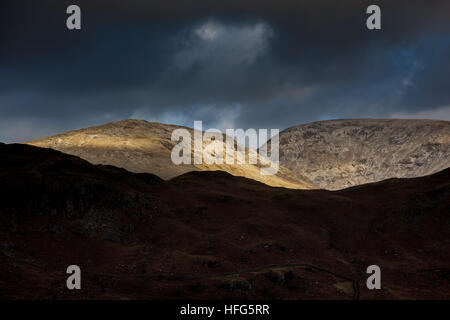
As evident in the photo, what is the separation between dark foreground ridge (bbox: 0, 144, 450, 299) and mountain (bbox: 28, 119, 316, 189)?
67.8 meters

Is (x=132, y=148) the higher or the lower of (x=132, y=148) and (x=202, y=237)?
the higher

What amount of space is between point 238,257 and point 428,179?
29.6 m

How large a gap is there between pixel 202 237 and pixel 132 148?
97.6 metres

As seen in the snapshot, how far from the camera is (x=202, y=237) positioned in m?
37.6

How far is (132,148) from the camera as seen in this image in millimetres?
130500

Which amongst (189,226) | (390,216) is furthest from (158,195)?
(390,216)

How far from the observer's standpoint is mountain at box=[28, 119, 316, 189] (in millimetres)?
117688

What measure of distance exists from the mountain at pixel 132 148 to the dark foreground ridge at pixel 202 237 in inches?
2671

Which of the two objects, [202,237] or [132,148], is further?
[132,148]

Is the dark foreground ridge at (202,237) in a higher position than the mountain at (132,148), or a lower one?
lower

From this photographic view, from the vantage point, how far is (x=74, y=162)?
144 feet

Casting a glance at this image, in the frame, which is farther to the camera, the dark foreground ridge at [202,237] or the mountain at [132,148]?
the mountain at [132,148]

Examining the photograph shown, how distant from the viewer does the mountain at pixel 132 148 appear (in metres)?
118
